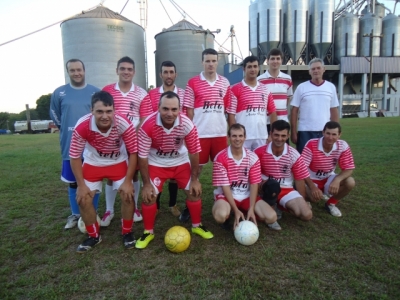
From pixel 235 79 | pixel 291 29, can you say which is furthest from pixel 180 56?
pixel 291 29

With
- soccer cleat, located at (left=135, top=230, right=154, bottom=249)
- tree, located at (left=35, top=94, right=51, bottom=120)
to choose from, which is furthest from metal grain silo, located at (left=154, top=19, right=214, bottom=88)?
tree, located at (left=35, top=94, right=51, bottom=120)

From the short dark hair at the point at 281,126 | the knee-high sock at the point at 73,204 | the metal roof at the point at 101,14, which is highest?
the metal roof at the point at 101,14

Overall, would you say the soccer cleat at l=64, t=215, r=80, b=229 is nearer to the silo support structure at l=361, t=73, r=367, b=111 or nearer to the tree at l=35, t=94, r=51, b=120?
the silo support structure at l=361, t=73, r=367, b=111

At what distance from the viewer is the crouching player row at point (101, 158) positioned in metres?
3.25

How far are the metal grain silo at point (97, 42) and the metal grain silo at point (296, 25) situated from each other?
19.2m

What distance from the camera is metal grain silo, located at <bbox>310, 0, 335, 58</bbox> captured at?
35.2 m

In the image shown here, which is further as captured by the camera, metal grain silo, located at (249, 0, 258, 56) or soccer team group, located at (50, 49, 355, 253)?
metal grain silo, located at (249, 0, 258, 56)

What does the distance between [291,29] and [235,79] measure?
889 centimetres

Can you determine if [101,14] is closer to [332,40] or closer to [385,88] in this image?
[332,40]

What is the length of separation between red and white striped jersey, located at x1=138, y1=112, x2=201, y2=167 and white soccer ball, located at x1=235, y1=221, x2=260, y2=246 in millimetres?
1036

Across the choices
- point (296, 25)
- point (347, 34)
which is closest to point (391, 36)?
point (347, 34)

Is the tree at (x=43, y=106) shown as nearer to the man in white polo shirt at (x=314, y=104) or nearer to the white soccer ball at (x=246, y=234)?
the man in white polo shirt at (x=314, y=104)

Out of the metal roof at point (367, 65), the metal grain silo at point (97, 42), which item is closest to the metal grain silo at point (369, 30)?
the metal roof at point (367, 65)

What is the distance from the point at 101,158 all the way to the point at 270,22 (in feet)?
120
